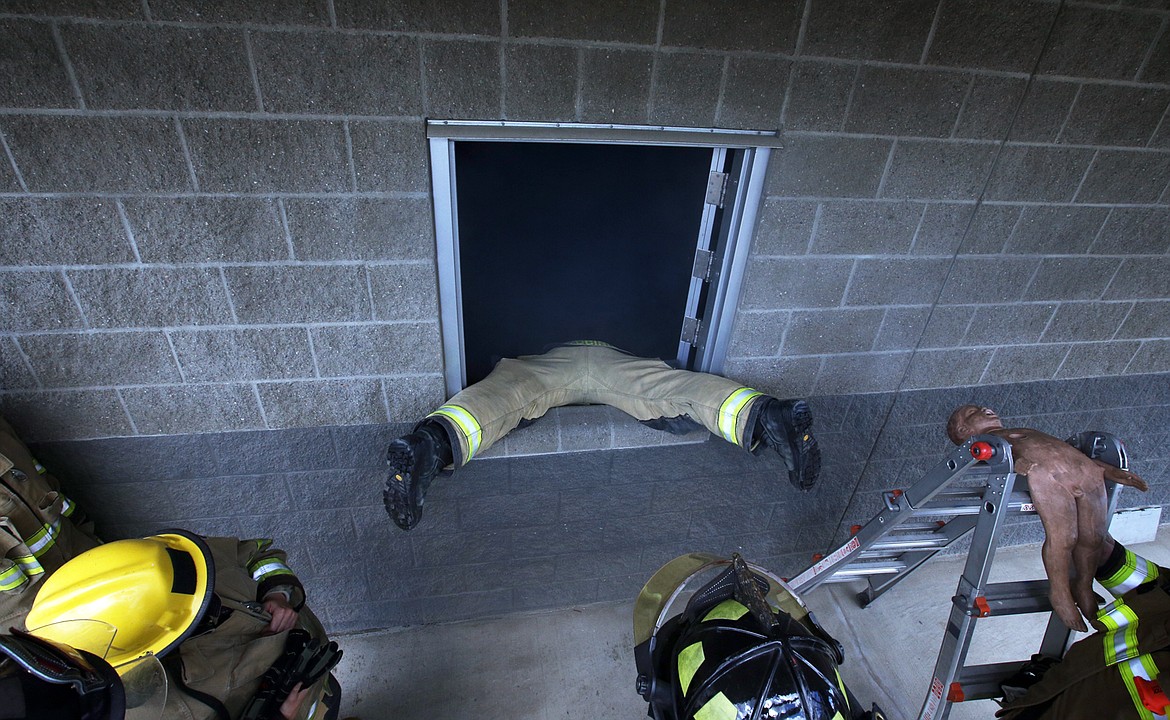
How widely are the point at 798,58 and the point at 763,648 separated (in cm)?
192

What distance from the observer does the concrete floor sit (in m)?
2.71

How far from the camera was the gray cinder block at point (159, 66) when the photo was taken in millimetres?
1666

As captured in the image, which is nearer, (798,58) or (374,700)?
(798,58)

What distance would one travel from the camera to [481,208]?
4387 mm

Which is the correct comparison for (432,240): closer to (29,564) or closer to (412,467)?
(412,467)

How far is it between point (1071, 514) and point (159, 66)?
3.35 meters

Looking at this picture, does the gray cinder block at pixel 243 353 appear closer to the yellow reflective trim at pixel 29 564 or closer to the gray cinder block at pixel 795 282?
the yellow reflective trim at pixel 29 564

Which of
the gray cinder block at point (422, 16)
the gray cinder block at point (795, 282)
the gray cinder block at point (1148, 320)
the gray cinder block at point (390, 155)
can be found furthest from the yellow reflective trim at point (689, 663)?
the gray cinder block at point (1148, 320)

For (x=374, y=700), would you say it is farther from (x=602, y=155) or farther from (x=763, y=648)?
(x=602, y=155)

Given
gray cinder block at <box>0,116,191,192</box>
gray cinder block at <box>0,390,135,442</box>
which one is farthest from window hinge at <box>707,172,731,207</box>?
gray cinder block at <box>0,390,135,442</box>

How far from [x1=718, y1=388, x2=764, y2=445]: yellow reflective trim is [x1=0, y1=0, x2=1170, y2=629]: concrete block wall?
0.36m

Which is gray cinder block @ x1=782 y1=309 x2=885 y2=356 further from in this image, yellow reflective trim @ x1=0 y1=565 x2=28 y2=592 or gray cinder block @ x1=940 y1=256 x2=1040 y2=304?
yellow reflective trim @ x1=0 y1=565 x2=28 y2=592

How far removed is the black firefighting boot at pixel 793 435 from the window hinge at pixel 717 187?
0.87 m

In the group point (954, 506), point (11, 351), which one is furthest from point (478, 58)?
point (954, 506)
